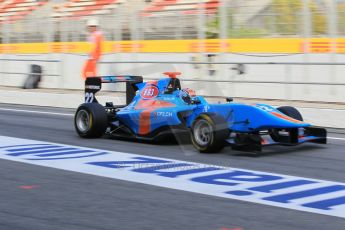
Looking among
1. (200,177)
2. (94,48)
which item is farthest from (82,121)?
(94,48)

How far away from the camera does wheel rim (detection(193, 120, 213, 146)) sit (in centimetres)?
830

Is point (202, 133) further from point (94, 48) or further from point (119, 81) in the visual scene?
point (94, 48)

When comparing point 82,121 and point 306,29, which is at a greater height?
point 306,29

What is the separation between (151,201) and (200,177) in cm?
117

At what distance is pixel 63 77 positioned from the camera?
1750cm

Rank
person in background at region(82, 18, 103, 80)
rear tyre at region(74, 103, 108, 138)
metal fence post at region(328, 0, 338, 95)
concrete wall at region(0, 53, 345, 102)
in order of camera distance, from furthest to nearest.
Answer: person in background at region(82, 18, 103, 80), metal fence post at region(328, 0, 338, 95), concrete wall at region(0, 53, 345, 102), rear tyre at region(74, 103, 108, 138)

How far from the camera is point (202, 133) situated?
8.44 meters

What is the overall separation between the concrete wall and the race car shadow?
131 inches

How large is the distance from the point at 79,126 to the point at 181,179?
12.0 ft

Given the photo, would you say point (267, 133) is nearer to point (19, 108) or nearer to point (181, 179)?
point (181, 179)

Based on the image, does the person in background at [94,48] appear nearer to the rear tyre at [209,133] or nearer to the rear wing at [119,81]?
the rear wing at [119,81]

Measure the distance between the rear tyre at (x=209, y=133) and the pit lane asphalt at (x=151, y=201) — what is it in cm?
13

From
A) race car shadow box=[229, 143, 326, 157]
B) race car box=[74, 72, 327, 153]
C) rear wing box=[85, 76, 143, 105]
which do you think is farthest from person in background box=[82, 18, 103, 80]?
race car shadow box=[229, 143, 326, 157]

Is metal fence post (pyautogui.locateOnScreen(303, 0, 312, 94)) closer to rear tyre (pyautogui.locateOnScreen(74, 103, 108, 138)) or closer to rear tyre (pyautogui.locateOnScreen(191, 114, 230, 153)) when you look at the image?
rear tyre (pyautogui.locateOnScreen(74, 103, 108, 138))
